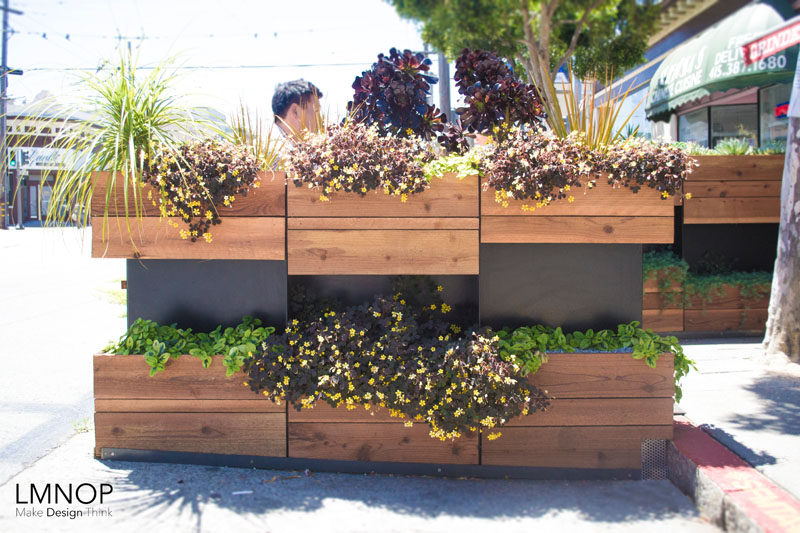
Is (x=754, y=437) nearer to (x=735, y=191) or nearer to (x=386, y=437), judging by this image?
(x=386, y=437)

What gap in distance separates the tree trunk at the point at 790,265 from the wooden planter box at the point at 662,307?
1410mm

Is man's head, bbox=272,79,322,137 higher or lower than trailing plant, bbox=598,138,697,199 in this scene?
higher

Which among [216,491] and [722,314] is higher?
[722,314]

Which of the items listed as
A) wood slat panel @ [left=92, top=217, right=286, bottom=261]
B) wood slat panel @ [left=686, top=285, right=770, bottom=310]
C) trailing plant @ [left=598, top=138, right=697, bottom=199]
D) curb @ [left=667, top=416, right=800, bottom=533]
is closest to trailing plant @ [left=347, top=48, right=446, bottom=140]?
wood slat panel @ [left=92, top=217, right=286, bottom=261]

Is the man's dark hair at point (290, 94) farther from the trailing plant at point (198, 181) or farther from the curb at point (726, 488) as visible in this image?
the curb at point (726, 488)

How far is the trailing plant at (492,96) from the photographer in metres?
3.67

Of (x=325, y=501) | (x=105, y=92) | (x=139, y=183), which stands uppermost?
(x=105, y=92)

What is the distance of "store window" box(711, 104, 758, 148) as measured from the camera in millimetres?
9445

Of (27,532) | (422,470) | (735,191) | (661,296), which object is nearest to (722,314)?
(661,296)

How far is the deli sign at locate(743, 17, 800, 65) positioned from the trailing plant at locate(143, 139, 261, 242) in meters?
3.05

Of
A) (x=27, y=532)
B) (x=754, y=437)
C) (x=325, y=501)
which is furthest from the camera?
(x=754, y=437)

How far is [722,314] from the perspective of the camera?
678cm

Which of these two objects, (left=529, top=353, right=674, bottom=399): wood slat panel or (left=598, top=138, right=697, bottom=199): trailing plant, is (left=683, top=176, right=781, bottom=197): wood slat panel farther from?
(left=529, top=353, right=674, bottom=399): wood slat panel

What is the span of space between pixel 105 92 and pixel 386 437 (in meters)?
2.39
